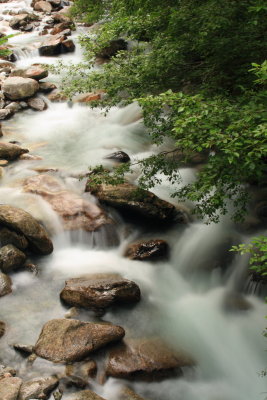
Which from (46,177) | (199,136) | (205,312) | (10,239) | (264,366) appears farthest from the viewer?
(46,177)

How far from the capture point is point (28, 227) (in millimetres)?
6711

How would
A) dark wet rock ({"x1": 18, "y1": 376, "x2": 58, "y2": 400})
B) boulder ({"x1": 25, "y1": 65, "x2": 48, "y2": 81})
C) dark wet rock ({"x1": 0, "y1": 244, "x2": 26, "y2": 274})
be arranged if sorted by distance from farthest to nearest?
boulder ({"x1": 25, "y1": 65, "x2": 48, "y2": 81})
dark wet rock ({"x1": 0, "y1": 244, "x2": 26, "y2": 274})
dark wet rock ({"x1": 18, "y1": 376, "x2": 58, "y2": 400})

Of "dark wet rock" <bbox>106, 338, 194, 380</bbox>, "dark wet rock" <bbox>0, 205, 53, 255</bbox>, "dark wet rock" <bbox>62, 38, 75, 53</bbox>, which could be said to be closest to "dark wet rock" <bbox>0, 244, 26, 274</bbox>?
"dark wet rock" <bbox>0, 205, 53, 255</bbox>

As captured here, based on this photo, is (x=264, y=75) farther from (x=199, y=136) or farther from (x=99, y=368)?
(x=99, y=368)

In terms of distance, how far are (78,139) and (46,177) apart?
128 inches

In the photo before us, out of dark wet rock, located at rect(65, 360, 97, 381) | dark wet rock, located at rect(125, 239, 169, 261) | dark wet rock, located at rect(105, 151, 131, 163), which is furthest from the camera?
dark wet rock, located at rect(105, 151, 131, 163)

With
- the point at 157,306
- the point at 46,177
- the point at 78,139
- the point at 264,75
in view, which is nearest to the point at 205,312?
the point at 157,306

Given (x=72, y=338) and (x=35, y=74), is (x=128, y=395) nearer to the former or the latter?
(x=72, y=338)

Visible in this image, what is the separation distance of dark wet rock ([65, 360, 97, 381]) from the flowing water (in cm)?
13

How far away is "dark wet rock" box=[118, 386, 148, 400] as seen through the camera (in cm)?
455

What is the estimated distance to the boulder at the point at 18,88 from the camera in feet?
43.4

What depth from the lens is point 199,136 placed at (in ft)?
12.7

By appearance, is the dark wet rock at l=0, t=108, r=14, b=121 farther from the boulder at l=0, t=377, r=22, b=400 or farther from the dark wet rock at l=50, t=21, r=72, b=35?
the dark wet rock at l=50, t=21, r=72, b=35

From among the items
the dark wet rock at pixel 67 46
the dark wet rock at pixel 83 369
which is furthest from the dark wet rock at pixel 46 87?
the dark wet rock at pixel 83 369
